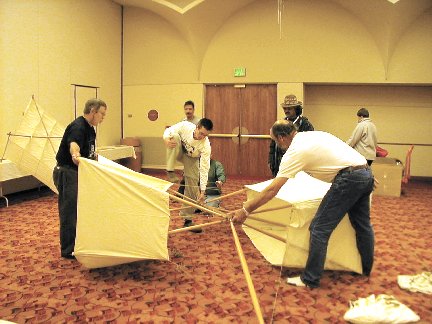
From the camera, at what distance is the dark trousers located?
3.71 metres

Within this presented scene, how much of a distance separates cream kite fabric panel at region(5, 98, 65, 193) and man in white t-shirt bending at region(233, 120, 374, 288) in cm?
360

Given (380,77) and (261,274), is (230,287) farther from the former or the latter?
(380,77)

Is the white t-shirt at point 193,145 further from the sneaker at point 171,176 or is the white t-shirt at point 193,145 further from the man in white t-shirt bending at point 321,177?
the man in white t-shirt bending at point 321,177

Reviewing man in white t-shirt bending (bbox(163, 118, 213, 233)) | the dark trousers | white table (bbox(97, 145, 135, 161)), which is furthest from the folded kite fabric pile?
white table (bbox(97, 145, 135, 161))

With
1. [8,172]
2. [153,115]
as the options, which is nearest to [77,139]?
[8,172]

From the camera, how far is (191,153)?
4.64 meters

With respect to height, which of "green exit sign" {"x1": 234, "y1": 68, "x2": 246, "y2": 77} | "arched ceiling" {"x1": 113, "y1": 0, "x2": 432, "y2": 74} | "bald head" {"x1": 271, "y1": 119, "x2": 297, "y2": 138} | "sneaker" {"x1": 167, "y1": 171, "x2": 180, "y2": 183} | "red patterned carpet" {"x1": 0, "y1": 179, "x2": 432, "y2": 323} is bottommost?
"red patterned carpet" {"x1": 0, "y1": 179, "x2": 432, "y2": 323}

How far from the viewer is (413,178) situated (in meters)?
9.20

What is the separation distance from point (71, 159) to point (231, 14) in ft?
20.9


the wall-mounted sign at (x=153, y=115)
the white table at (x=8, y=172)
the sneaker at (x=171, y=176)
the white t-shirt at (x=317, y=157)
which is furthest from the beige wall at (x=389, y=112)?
the white t-shirt at (x=317, y=157)

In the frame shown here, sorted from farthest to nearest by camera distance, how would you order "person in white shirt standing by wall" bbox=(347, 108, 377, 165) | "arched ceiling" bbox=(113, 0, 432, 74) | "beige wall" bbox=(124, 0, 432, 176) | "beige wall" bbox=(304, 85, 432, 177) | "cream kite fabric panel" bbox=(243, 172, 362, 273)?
"beige wall" bbox=(304, 85, 432, 177) → "beige wall" bbox=(124, 0, 432, 176) → "arched ceiling" bbox=(113, 0, 432, 74) → "person in white shirt standing by wall" bbox=(347, 108, 377, 165) → "cream kite fabric panel" bbox=(243, 172, 362, 273)

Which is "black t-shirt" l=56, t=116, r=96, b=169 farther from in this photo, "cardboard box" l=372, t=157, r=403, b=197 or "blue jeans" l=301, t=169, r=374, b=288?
"cardboard box" l=372, t=157, r=403, b=197

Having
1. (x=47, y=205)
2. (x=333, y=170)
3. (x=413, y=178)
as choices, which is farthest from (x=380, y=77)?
(x=47, y=205)

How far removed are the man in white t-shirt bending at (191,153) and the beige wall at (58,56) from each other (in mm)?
3424
